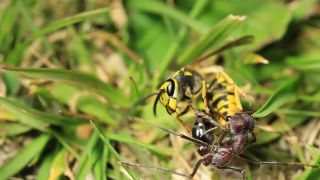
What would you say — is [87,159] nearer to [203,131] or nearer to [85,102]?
[85,102]

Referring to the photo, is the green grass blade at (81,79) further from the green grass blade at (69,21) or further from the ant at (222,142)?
the ant at (222,142)

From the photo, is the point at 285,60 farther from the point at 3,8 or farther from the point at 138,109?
the point at 3,8

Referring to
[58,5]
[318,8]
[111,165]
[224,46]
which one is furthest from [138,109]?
[318,8]

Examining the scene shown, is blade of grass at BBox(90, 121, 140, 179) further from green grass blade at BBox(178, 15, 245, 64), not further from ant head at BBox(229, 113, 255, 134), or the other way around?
green grass blade at BBox(178, 15, 245, 64)

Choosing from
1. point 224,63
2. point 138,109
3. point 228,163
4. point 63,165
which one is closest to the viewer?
point 228,163

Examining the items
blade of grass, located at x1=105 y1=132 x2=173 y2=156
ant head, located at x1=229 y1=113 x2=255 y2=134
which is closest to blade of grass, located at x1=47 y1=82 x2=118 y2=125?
blade of grass, located at x1=105 y1=132 x2=173 y2=156

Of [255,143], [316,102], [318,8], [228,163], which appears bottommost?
[228,163]

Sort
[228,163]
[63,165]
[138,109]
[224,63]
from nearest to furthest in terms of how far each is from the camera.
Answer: [228,163], [63,165], [138,109], [224,63]

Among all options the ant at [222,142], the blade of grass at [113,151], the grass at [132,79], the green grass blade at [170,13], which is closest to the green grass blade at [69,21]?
the grass at [132,79]
